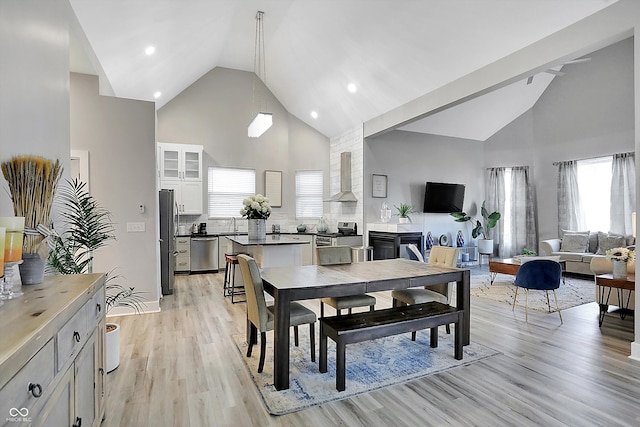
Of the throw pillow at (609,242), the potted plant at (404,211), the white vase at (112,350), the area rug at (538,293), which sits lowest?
the area rug at (538,293)

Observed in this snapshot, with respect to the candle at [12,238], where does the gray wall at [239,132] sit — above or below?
above

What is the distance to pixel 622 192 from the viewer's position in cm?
679

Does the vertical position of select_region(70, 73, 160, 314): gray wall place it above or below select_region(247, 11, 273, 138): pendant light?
below

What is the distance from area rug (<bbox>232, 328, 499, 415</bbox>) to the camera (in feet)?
7.97

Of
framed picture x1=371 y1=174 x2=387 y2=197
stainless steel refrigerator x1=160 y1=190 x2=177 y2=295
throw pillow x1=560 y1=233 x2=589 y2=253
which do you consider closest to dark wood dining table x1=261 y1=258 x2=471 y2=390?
stainless steel refrigerator x1=160 y1=190 x2=177 y2=295

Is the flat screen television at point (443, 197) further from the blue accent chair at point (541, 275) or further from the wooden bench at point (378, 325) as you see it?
the wooden bench at point (378, 325)

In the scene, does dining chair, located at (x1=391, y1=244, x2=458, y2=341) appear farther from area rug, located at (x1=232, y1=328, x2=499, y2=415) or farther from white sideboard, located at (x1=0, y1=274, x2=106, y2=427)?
white sideboard, located at (x1=0, y1=274, x2=106, y2=427)

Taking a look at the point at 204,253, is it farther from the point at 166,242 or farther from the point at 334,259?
the point at 334,259

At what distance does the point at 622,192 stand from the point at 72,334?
8.88 meters

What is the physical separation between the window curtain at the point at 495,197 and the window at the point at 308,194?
4.25 meters

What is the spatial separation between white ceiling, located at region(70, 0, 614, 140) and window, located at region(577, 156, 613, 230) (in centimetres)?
208

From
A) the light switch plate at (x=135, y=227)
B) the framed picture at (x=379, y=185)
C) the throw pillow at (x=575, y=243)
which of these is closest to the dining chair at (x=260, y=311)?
the light switch plate at (x=135, y=227)

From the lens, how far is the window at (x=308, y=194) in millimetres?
8570

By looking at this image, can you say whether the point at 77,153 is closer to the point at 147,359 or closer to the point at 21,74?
the point at 21,74
